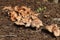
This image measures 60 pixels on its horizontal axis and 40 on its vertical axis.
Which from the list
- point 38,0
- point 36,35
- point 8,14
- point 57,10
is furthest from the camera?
point 38,0

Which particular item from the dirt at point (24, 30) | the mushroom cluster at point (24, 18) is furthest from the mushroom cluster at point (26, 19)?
the dirt at point (24, 30)

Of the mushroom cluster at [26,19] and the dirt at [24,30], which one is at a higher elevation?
the mushroom cluster at [26,19]

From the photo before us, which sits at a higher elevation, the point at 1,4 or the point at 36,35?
the point at 1,4

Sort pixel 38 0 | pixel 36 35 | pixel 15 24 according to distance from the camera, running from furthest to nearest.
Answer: pixel 38 0 → pixel 15 24 → pixel 36 35

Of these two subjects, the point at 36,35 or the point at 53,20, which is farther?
the point at 53,20

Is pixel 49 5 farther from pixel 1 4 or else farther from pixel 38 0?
pixel 1 4

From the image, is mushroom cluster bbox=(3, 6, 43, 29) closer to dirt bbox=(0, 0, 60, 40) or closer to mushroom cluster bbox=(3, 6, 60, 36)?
mushroom cluster bbox=(3, 6, 60, 36)

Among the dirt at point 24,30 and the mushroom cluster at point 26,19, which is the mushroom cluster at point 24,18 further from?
the dirt at point 24,30

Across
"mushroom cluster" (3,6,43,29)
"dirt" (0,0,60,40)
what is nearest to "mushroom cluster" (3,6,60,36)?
"mushroom cluster" (3,6,43,29)

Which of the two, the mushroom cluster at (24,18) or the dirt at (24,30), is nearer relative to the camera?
the dirt at (24,30)

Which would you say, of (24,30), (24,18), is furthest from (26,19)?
(24,30)

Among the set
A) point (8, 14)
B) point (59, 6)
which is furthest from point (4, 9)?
point (59, 6)
